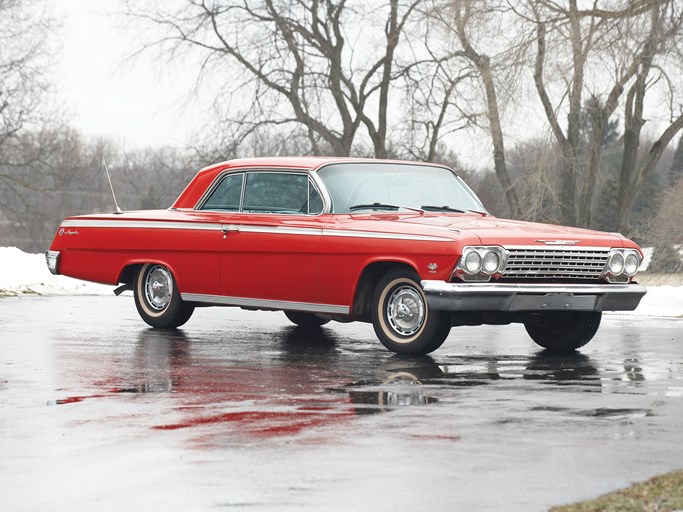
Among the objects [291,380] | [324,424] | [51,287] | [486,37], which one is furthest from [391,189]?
[486,37]

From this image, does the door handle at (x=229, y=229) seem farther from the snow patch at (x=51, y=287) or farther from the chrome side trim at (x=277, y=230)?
the snow patch at (x=51, y=287)

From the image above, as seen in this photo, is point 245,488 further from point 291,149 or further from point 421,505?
point 291,149

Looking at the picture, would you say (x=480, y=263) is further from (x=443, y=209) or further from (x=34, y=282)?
(x=34, y=282)

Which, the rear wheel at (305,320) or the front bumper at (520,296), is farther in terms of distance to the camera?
the rear wheel at (305,320)

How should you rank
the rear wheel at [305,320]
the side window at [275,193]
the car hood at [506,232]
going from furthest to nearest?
the rear wheel at [305,320] → the side window at [275,193] → the car hood at [506,232]

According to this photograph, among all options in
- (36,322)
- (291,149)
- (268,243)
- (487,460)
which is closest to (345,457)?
(487,460)

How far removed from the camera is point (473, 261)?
1073 centimetres

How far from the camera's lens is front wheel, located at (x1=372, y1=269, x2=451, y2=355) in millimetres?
11078

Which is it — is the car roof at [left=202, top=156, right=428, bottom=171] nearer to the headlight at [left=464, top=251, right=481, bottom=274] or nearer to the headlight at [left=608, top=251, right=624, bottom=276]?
the headlight at [left=464, top=251, right=481, bottom=274]

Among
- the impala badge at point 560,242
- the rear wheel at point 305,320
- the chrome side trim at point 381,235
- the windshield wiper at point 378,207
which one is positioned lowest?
the rear wheel at point 305,320

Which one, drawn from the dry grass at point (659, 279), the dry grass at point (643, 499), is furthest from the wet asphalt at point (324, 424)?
the dry grass at point (659, 279)

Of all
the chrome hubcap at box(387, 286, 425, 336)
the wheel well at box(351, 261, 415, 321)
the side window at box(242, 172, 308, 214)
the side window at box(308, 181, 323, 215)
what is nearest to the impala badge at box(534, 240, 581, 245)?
the chrome hubcap at box(387, 286, 425, 336)

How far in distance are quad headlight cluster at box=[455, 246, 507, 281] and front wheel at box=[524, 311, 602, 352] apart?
1.35 m

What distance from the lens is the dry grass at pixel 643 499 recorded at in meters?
5.23
